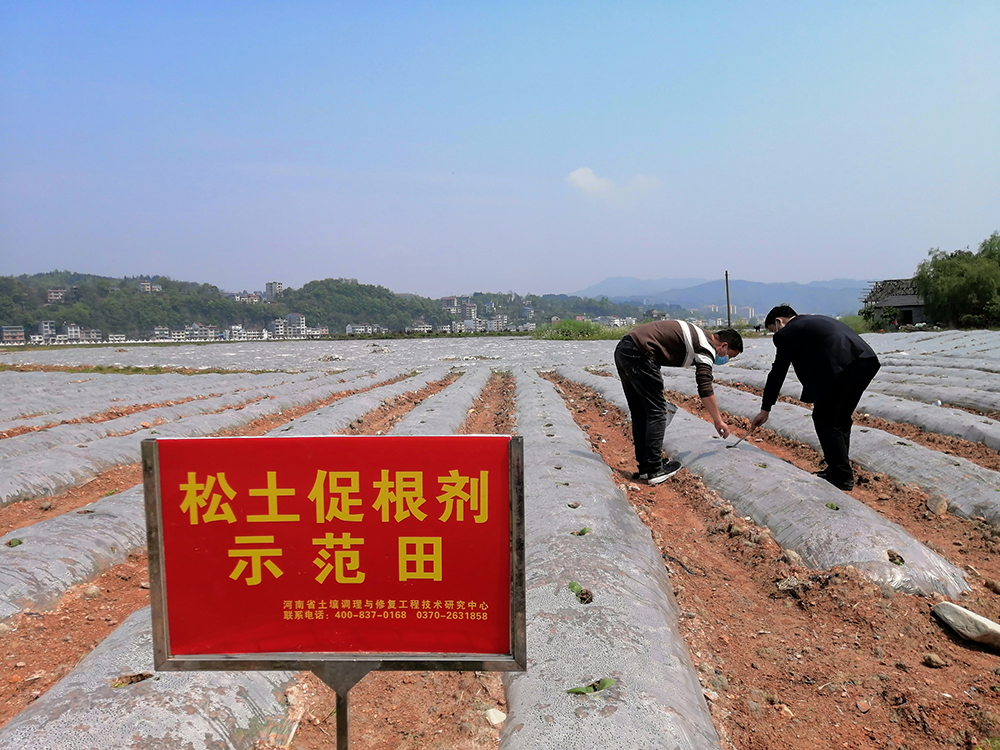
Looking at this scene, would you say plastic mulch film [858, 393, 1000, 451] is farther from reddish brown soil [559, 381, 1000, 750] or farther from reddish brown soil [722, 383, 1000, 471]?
reddish brown soil [559, 381, 1000, 750]

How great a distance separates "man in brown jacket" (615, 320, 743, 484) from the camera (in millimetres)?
5957

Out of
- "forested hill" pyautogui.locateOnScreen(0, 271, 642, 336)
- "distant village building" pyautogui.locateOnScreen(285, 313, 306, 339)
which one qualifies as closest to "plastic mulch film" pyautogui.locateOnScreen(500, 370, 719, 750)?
"forested hill" pyautogui.locateOnScreen(0, 271, 642, 336)

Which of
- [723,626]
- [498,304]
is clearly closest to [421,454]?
[723,626]

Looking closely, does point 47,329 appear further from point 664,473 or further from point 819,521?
point 819,521

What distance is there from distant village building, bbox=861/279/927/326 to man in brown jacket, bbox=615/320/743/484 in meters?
44.2

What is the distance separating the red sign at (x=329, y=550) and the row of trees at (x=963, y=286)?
43.4 meters

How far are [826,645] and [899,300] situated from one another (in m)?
51.4

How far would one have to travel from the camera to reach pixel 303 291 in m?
99.8

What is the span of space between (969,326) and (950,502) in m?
39.9

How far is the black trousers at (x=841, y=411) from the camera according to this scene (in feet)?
18.1

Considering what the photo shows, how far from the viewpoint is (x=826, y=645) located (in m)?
3.52

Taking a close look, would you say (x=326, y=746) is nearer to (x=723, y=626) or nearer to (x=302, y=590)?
(x=302, y=590)

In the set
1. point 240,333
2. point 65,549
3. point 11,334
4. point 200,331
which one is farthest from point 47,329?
point 65,549

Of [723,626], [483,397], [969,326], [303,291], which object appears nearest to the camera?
[723,626]
